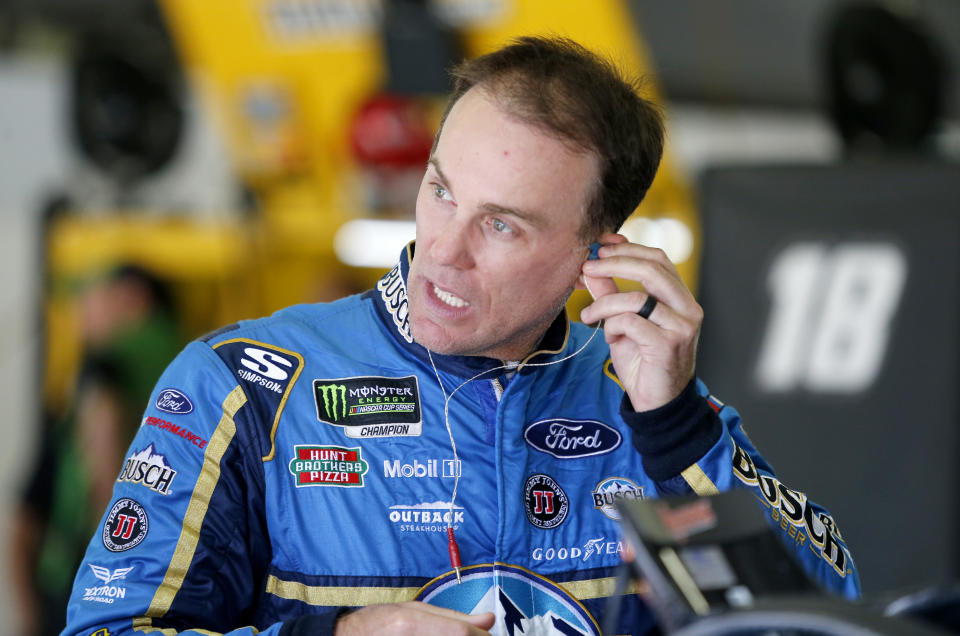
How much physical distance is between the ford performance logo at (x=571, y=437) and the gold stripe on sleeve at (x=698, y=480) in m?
0.13

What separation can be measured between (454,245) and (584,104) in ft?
0.87

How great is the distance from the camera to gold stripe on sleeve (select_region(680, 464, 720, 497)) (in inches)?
63.9

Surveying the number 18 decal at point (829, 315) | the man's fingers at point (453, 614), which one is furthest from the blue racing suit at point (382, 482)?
the number 18 decal at point (829, 315)

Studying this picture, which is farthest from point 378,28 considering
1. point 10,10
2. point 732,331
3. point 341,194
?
A: point 10,10

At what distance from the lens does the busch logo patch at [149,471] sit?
4.98 ft

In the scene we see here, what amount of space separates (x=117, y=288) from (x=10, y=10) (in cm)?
388

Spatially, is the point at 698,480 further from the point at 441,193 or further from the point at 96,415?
the point at 96,415

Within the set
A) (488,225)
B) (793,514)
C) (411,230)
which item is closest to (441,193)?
(488,225)

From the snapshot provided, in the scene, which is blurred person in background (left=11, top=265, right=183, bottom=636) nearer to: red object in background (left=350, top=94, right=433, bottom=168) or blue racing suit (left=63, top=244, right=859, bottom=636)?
red object in background (left=350, top=94, right=433, bottom=168)

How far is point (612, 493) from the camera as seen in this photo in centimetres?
168

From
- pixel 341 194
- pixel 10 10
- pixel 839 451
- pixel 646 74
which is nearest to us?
pixel 646 74

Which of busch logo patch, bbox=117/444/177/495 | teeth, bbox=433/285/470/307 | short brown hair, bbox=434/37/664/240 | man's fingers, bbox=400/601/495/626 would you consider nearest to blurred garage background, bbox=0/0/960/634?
short brown hair, bbox=434/37/664/240

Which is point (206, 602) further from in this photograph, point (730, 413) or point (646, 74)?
point (646, 74)

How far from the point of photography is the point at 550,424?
1696 millimetres
